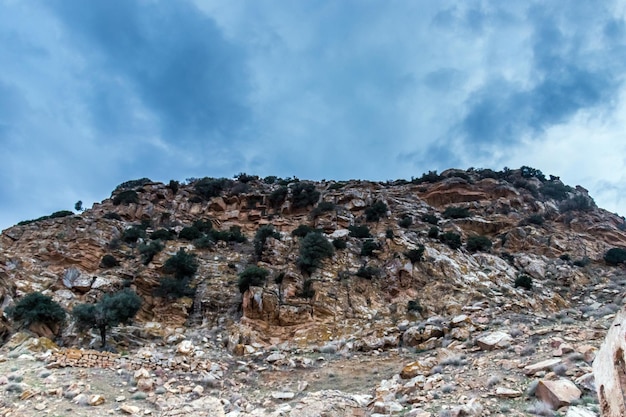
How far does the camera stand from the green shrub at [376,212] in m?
33.4

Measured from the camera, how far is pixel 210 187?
4125 centimetres


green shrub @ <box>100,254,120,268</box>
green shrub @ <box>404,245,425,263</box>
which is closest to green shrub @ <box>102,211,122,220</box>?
green shrub @ <box>100,254,120,268</box>

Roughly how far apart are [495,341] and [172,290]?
16529mm

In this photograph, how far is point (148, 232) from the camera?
31.1 m

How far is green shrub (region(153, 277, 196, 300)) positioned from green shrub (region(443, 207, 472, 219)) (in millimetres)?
23659

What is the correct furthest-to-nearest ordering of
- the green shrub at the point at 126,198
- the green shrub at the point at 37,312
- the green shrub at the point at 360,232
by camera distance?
the green shrub at the point at 126,198, the green shrub at the point at 360,232, the green shrub at the point at 37,312

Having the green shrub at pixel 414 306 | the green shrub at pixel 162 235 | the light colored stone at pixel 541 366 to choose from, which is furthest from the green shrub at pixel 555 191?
the green shrub at pixel 162 235

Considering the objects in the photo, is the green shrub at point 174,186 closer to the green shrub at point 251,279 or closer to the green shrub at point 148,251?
the green shrub at point 148,251

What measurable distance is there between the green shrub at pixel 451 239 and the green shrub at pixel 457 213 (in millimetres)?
6354

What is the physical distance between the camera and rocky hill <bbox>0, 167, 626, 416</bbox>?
10.7 m

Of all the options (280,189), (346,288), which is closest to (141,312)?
(346,288)

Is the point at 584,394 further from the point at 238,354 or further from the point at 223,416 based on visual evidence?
the point at 238,354

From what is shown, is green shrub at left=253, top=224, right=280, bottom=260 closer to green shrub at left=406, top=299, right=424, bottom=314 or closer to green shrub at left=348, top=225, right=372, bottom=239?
green shrub at left=348, top=225, right=372, bottom=239

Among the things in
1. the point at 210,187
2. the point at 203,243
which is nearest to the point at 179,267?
the point at 203,243
